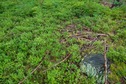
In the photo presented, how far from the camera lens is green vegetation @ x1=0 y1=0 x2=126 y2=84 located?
122 inches

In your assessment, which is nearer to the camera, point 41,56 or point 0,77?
point 0,77

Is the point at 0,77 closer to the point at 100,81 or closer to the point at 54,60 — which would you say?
the point at 54,60

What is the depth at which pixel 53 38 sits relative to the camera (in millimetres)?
3906

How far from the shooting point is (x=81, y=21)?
470 centimetres

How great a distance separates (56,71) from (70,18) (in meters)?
2.21

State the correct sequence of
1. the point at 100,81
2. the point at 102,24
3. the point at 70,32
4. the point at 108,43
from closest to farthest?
1. the point at 100,81
2. the point at 108,43
3. the point at 70,32
4. the point at 102,24

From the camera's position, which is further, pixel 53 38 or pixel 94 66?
pixel 53 38

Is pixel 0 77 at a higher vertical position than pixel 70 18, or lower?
lower

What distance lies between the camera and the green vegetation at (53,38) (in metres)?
3.11

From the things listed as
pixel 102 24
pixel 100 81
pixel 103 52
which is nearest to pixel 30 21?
pixel 102 24

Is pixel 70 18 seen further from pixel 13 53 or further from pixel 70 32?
pixel 13 53

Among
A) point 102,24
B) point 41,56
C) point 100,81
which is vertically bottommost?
point 100,81

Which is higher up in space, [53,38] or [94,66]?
[53,38]

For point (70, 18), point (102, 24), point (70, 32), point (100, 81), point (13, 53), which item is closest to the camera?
point (100, 81)
